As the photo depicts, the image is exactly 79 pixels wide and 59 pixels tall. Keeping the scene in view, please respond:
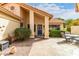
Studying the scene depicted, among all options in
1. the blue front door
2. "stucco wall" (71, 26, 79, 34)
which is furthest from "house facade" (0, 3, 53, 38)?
"stucco wall" (71, 26, 79, 34)

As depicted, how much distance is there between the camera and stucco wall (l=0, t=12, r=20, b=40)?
4.28 metres

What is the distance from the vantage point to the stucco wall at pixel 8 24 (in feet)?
14.0

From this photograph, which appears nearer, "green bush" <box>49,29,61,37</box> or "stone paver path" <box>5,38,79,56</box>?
"stone paver path" <box>5,38,79,56</box>

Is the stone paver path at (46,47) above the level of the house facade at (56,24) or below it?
below

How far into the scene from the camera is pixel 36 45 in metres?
4.40

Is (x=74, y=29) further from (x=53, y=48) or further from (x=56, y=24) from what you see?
(x=53, y=48)

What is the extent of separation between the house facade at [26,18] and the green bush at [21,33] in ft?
0.31

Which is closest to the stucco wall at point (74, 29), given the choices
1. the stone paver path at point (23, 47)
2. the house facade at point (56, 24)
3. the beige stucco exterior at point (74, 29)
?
the beige stucco exterior at point (74, 29)

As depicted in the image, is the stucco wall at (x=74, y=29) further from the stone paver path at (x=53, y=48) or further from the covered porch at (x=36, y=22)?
the covered porch at (x=36, y=22)

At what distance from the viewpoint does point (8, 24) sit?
440cm

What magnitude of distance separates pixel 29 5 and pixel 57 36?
1.02m

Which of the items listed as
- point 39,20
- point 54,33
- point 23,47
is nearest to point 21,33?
point 23,47

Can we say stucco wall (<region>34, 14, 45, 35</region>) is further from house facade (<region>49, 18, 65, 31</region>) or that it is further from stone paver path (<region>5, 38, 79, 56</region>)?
stone paver path (<region>5, 38, 79, 56</region>)

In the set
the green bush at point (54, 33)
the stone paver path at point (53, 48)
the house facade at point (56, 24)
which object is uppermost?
the house facade at point (56, 24)
